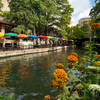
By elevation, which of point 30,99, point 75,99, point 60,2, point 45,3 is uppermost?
point 60,2

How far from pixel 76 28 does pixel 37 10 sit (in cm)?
3440

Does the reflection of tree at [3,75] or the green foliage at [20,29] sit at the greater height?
the green foliage at [20,29]

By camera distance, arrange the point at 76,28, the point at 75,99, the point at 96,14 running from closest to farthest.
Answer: the point at 75,99, the point at 96,14, the point at 76,28

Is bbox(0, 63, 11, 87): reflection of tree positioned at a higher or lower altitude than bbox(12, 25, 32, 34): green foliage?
lower

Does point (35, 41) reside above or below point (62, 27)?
below

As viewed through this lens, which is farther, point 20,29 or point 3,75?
point 20,29

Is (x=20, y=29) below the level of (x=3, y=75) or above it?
above

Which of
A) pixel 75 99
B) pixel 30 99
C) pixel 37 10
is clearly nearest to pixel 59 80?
pixel 75 99

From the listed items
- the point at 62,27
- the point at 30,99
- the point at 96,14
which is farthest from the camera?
the point at 62,27

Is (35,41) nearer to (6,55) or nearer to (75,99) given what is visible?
(6,55)

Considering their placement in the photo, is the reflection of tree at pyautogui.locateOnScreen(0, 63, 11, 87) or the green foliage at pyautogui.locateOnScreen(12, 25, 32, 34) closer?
the reflection of tree at pyautogui.locateOnScreen(0, 63, 11, 87)

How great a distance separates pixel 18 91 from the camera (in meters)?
5.81

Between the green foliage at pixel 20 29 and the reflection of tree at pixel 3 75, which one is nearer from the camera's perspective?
the reflection of tree at pixel 3 75

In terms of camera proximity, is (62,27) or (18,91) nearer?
(18,91)
